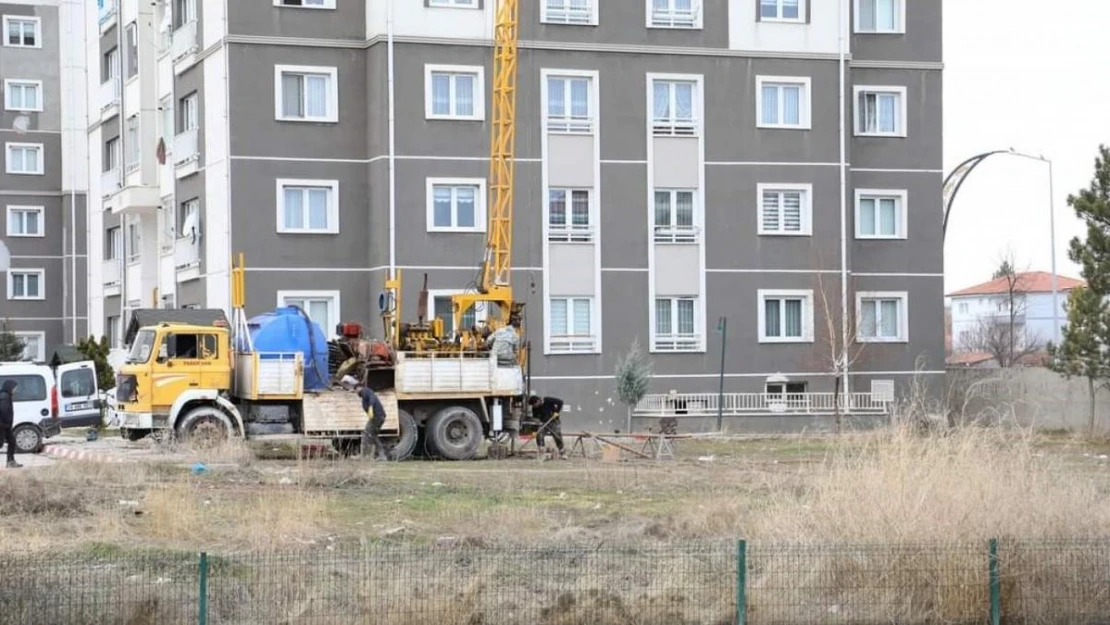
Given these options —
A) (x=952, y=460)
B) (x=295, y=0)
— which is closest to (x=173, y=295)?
(x=295, y=0)

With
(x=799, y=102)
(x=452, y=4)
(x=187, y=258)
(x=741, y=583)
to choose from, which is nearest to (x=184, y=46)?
(x=187, y=258)

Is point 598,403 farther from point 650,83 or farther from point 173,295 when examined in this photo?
point 173,295

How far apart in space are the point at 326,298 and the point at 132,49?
1467cm

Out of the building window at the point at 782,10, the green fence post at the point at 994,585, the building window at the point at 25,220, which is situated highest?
the building window at the point at 782,10

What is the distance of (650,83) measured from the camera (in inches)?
1839

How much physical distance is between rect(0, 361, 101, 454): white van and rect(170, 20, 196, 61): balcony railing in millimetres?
12338

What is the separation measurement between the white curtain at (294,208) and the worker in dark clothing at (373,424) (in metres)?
13.0

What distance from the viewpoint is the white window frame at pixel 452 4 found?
45.1 metres

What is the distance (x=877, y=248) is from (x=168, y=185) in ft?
71.4

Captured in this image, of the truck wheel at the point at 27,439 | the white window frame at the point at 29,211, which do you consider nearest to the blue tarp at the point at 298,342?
the truck wheel at the point at 27,439

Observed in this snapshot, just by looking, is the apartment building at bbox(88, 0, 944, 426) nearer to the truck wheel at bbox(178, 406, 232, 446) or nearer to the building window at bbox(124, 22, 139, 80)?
the building window at bbox(124, 22, 139, 80)

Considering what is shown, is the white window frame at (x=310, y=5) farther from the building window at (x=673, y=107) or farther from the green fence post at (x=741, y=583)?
the green fence post at (x=741, y=583)

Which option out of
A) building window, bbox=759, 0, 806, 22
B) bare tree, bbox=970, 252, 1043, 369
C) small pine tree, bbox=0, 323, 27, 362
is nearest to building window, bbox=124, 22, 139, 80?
small pine tree, bbox=0, 323, 27, 362

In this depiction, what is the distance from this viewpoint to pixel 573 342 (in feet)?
152
